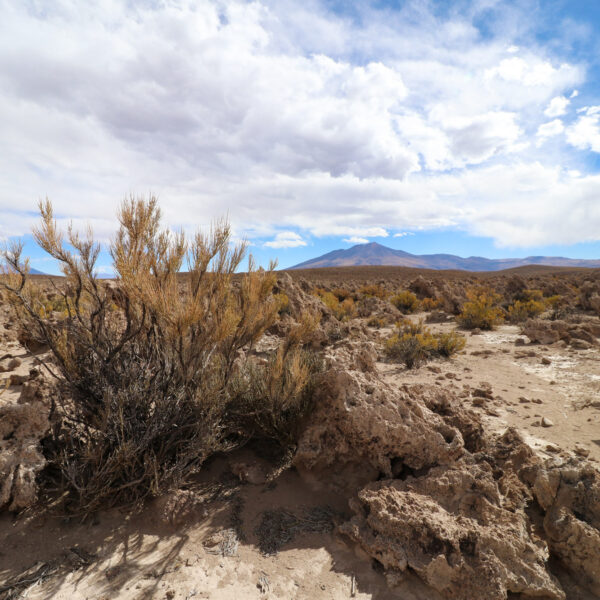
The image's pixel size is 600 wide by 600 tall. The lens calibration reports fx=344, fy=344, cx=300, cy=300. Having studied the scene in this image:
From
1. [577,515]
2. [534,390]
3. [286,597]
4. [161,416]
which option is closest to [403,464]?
[577,515]

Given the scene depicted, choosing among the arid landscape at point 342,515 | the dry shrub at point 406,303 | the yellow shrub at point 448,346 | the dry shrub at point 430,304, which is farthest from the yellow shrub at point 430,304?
the arid landscape at point 342,515

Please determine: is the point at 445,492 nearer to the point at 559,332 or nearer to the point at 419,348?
the point at 419,348

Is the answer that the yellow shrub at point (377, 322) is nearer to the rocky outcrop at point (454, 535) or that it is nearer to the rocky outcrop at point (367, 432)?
the rocky outcrop at point (367, 432)

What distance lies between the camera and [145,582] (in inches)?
91.8

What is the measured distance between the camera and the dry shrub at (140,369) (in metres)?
2.86

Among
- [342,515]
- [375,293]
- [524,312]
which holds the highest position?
[375,293]

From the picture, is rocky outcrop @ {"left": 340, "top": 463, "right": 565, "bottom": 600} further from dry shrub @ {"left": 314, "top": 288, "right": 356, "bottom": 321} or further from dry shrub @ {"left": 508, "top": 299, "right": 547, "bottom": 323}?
dry shrub @ {"left": 508, "top": 299, "right": 547, "bottom": 323}

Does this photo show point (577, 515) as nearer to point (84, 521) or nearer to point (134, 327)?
point (84, 521)

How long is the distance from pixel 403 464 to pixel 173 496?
2.13 m

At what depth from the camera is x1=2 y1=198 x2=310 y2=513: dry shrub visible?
2855 mm

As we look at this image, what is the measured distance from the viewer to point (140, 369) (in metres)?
3.25

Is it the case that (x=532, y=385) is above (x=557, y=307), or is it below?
below

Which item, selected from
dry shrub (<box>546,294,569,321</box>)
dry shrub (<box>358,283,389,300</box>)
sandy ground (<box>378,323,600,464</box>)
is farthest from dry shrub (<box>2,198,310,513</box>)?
dry shrub (<box>358,283,389,300</box>)

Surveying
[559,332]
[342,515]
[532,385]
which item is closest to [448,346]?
[532,385]
